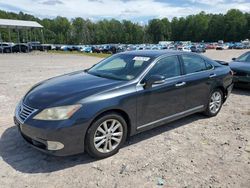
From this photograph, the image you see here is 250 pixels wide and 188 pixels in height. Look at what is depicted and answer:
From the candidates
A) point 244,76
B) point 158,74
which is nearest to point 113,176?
point 158,74

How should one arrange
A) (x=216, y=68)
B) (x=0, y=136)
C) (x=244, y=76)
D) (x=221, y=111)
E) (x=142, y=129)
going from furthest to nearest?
(x=244, y=76) < (x=221, y=111) < (x=216, y=68) < (x=0, y=136) < (x=142, y=129)

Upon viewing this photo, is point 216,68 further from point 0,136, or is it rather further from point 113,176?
point 0,136

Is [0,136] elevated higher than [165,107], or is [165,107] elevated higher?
[165,107]

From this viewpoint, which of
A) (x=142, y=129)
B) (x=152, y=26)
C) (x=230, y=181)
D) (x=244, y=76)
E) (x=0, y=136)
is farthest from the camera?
(x=152, y=26)

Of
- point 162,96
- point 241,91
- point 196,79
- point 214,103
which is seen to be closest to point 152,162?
point 162,96

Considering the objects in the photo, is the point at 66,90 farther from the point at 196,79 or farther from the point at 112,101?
the point at 196,79

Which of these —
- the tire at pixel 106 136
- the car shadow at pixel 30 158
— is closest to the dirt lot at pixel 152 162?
the car shadow at pixel 30 158

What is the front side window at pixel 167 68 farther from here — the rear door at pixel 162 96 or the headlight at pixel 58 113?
the headlight at pixel 58 113

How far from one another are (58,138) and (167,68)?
2434 millimetres

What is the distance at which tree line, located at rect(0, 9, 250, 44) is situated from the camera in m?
117

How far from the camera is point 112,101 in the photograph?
153 inches

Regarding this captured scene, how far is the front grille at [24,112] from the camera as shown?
12.4 ft

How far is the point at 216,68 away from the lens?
6.05 m

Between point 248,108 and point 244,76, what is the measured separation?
2.09m
